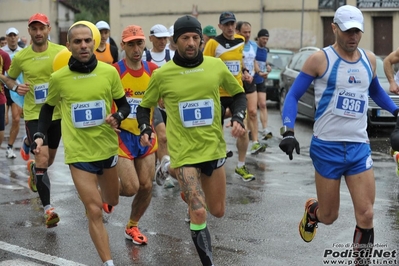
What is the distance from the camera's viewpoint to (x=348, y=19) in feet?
20.7

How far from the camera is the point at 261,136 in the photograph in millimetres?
15875

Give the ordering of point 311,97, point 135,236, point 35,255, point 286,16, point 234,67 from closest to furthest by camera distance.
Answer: point 35,255
point 135,236
point 234,67
point 311,97
point 286,16

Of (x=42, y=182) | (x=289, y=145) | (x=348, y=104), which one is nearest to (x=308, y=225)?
(x=289, y=145)

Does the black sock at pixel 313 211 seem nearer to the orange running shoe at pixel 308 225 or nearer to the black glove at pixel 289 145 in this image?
the orange running shoe at pixel 308 225

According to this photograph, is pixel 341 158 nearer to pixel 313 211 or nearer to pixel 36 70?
pixel 313 211

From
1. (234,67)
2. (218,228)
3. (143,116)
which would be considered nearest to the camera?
(143,116)

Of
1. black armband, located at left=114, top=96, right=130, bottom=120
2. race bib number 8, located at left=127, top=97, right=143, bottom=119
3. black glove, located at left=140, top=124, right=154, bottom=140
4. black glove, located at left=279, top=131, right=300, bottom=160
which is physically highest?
black armband, located at left=114, top=96, right=130, bottom=120

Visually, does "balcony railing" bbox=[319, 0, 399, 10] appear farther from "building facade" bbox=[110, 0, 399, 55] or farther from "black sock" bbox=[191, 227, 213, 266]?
"black sock" bbox=[191, 227, 213, 266]

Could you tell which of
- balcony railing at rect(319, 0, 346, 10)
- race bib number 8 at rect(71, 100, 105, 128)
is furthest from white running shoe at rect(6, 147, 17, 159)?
balcony railing at rect(319, 0, 346, 10)

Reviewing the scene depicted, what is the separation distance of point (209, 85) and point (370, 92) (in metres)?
1.32

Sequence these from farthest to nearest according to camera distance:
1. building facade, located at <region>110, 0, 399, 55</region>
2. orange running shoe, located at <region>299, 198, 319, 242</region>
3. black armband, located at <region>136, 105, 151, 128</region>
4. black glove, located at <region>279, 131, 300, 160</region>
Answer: building facade, located at <region>110, 0, 399, 55</region>
orange running shoe, located at <region>299, 198, 319, 242</region>
black armband, located at <region>136, 105, 151, 128</region>
black glove, located at <region>279, 131, 300, 160</region>

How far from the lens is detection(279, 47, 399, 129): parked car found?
50.8 feet

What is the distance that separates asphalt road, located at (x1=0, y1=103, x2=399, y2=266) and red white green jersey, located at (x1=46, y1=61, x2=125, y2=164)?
1.01 m

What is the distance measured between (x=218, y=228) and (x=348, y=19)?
286cm
